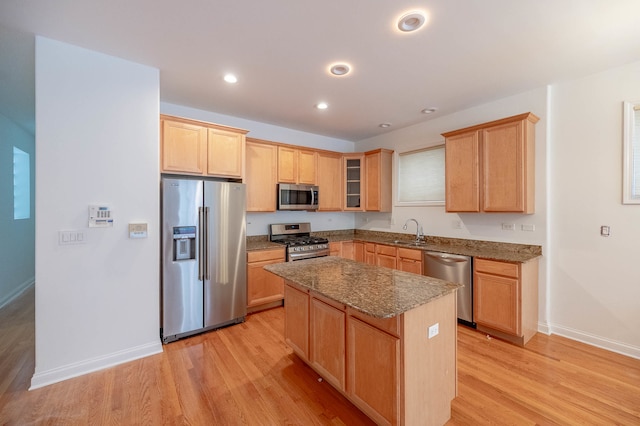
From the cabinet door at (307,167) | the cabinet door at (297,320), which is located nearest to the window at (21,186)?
the cabinet door at (307,167)

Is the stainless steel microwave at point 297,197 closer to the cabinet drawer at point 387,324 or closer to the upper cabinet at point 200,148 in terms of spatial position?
the upper cabinet at point 200,148

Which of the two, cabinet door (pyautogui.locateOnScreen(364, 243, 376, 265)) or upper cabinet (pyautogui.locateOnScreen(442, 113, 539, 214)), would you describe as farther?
cabinet door (pyautogui.locateOnScreen(364, 243, 376, 265))

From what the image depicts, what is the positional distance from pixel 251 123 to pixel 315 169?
1264 millimetres

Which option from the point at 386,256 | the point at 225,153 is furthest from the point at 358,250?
the point at 225,153

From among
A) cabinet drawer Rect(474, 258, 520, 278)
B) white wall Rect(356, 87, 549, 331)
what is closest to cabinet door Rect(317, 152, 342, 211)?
white wall Rect(356, 87, 549, 331)

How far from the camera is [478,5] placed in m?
1.82

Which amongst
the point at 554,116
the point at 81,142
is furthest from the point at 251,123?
the point at 554,116

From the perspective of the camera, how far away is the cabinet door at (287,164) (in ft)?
14.0

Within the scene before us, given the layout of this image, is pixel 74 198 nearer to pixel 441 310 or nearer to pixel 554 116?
pixel 441 310

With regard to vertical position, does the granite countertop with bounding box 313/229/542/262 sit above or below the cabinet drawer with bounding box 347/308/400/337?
above

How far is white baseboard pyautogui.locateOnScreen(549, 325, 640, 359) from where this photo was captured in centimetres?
260

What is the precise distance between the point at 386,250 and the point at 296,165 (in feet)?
6.47

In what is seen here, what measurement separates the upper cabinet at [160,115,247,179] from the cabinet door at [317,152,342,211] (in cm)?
157

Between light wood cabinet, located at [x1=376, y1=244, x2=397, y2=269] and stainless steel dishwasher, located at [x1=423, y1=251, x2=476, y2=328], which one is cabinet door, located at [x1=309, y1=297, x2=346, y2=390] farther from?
light wood cabinet, located at [x1=376, y1=244, x2=397, y2=269]
